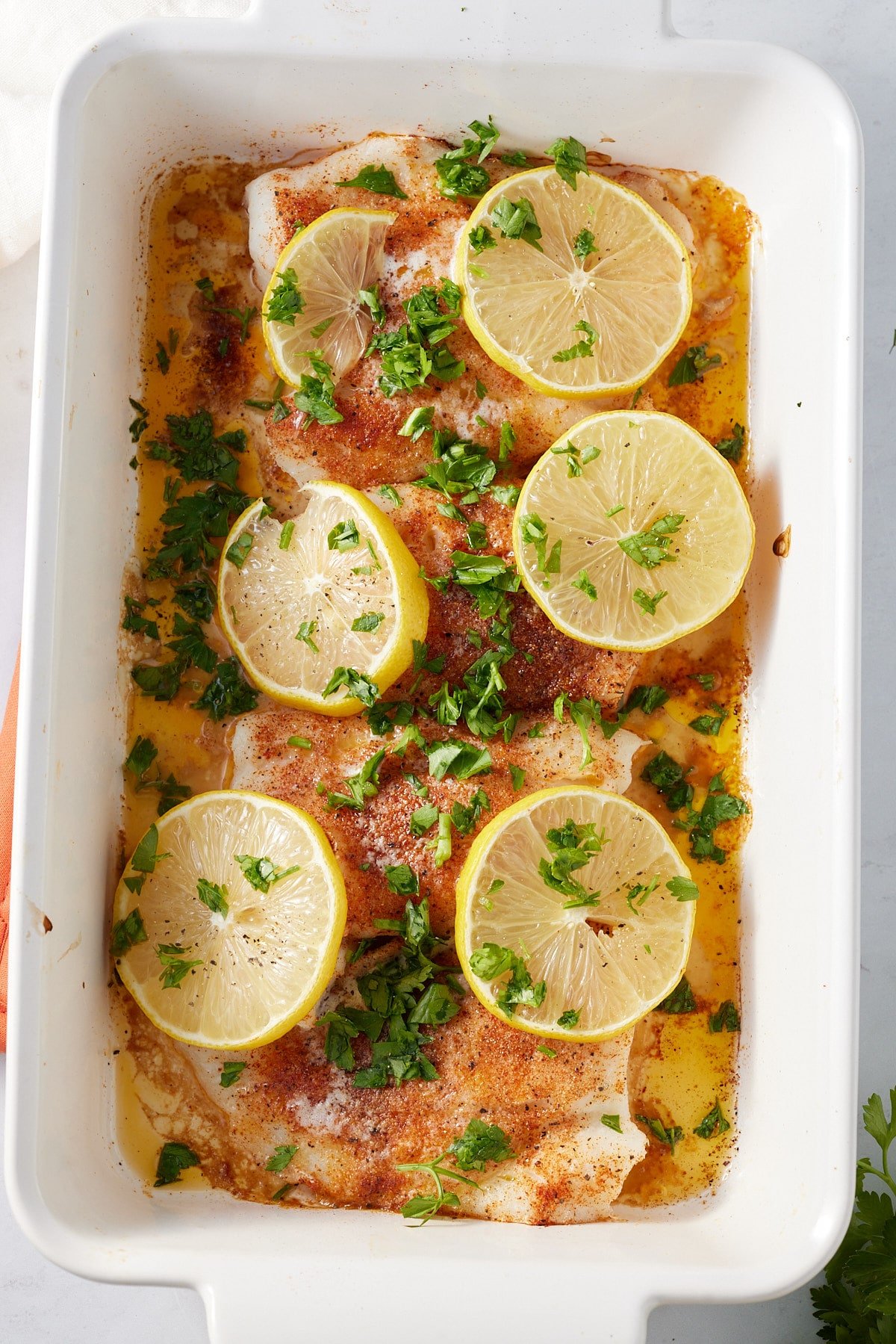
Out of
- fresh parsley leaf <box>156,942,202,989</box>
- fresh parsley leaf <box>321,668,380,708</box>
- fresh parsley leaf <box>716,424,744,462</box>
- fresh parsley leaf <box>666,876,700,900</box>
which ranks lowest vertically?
fresh parsley leaf <box>156,942,202,989</box>

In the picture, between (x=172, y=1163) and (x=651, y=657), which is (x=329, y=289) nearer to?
(x=651, y=657)

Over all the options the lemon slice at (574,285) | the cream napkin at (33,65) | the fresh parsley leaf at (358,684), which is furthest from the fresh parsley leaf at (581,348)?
the cream napkin at (33,65)

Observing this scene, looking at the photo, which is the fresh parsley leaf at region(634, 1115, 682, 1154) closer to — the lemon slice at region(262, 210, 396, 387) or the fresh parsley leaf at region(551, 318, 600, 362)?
the fresh parsley leaf at region(551, 318, 600, 362)

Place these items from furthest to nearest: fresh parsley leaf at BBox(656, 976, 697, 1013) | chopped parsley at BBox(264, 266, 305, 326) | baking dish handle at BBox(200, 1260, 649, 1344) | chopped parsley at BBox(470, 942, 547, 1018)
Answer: fresh parsley leaf at BBox(656, 976, 697, 1013)
chopped parsley at BBox(264, 266, 305, 326)
chopped parsley at BBox(470, 942, 547, 1018)
baking dish handle at BBox(200, 1260, 649, 1344)

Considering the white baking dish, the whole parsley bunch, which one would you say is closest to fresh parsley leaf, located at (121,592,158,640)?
the white baking dish

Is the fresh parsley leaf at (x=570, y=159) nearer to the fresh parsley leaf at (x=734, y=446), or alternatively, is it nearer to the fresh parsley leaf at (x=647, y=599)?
the fresh parsley leaf at (x=734, y=446)

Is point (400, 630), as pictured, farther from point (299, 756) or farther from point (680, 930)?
point (680, 930)

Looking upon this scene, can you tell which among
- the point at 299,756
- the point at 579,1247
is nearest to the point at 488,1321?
the point at 579,1247
